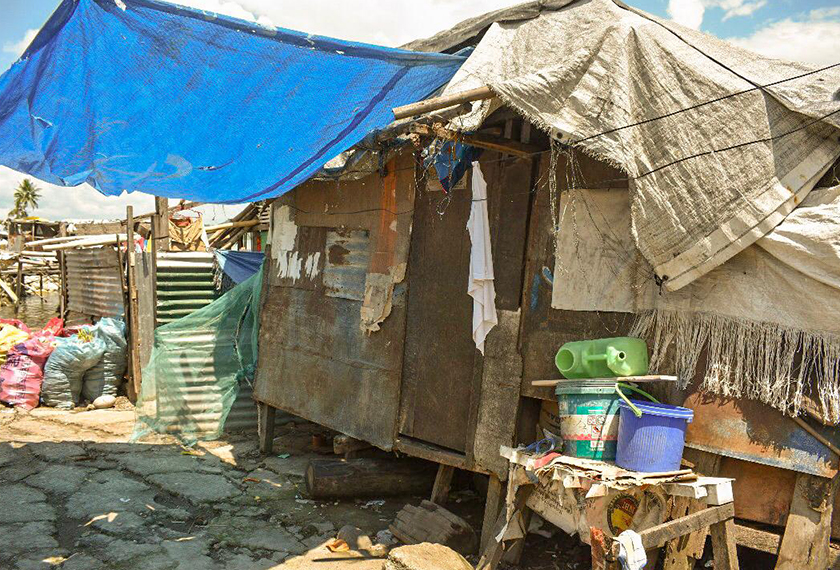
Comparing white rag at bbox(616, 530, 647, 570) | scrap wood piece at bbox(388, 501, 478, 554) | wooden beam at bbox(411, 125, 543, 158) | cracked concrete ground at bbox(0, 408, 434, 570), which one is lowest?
cracked concrete ground at bbox(0, 408, 434, 570)

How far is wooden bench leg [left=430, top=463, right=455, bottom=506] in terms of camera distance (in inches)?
230

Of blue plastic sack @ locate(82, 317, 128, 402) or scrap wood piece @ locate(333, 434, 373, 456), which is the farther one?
blue plastic sack @ locate(82, 317, 128, 402)

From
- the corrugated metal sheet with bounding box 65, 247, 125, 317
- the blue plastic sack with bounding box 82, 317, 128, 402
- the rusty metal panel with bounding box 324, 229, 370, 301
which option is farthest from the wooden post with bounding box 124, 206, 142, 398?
the rusty metal panel with bounding box 324, 229, 370, 301

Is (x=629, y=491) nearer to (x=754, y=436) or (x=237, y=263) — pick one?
(x=754, y=436)

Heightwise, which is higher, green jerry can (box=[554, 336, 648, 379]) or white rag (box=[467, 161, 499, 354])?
white rag (box=[467, 161, 499, 354])

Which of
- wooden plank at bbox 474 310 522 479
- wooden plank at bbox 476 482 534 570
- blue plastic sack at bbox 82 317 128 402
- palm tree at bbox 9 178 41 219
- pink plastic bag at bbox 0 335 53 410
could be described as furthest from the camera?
palm tree at bbox 9 178 41 219

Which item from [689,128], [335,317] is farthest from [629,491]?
[335,317]

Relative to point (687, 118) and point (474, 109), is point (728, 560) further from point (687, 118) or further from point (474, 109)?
point (474, 109)

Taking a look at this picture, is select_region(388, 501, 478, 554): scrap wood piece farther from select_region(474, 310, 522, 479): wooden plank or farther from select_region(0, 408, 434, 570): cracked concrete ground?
select_region(474, 310, 522, 479): wooden plank

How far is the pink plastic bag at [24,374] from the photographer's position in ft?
30.7

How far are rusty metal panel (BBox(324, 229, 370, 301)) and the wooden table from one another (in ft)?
9.18

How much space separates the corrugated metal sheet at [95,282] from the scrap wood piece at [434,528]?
669 centimetres

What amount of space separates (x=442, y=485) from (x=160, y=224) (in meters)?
6.48

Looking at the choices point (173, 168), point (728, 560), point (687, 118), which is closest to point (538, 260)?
point (687, 118)
